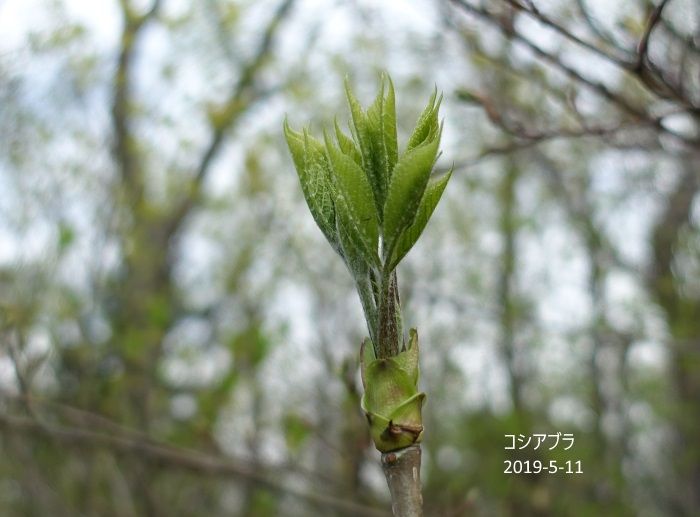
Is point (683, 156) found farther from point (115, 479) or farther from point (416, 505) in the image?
point (115, 479)

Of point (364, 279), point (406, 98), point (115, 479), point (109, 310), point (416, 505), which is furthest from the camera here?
point (406, 98)

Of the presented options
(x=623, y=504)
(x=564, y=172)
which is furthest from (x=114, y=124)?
(x=623, y=504)

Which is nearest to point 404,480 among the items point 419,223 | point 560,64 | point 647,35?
point 419,223

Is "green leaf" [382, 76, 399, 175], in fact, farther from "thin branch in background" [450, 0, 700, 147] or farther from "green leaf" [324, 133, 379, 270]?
"thin branch in background" [450, 0, 700, 147]

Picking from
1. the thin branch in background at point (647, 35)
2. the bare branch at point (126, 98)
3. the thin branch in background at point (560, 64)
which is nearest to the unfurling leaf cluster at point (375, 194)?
the thin branch in background at point (647, 35)

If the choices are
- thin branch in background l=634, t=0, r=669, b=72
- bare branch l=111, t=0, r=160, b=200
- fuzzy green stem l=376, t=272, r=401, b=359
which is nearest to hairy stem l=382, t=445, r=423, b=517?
fuzzy green stem l=376, t=272, r=401, b=359

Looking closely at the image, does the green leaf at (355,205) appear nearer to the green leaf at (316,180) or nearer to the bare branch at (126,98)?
the green leaf at (316,180)
